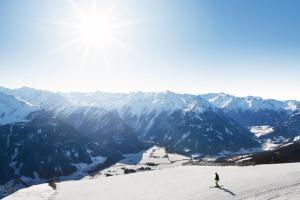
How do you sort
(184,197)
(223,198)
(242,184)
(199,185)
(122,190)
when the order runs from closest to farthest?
(223,198), (184,197), (242,184), (199,185), (122,190)

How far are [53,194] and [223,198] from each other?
115ft

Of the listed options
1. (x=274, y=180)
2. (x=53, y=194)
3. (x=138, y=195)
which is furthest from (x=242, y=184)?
(x=53, y=194)

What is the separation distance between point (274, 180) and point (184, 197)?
47.9 feet

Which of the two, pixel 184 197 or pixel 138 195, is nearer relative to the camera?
pixel 184 197

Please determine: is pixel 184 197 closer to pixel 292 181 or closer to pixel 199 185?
pixel 199 185

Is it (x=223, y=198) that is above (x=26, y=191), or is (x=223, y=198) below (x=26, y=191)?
below

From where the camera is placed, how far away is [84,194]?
226ft

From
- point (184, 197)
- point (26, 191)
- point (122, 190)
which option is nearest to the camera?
point (184, 197)

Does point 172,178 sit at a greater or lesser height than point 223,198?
greater

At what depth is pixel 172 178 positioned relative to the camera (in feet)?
259

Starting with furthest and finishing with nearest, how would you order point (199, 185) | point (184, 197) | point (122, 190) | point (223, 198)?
point (122, 190) → point (199, 185) → point (184, 197) → point (223, 198)

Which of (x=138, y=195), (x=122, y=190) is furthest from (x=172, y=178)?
(x=138, y=195)

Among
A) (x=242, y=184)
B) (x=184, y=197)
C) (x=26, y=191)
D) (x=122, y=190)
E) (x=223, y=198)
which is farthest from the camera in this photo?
(x=26, y=191)

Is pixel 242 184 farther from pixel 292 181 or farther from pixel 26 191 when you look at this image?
pixel 26 191
